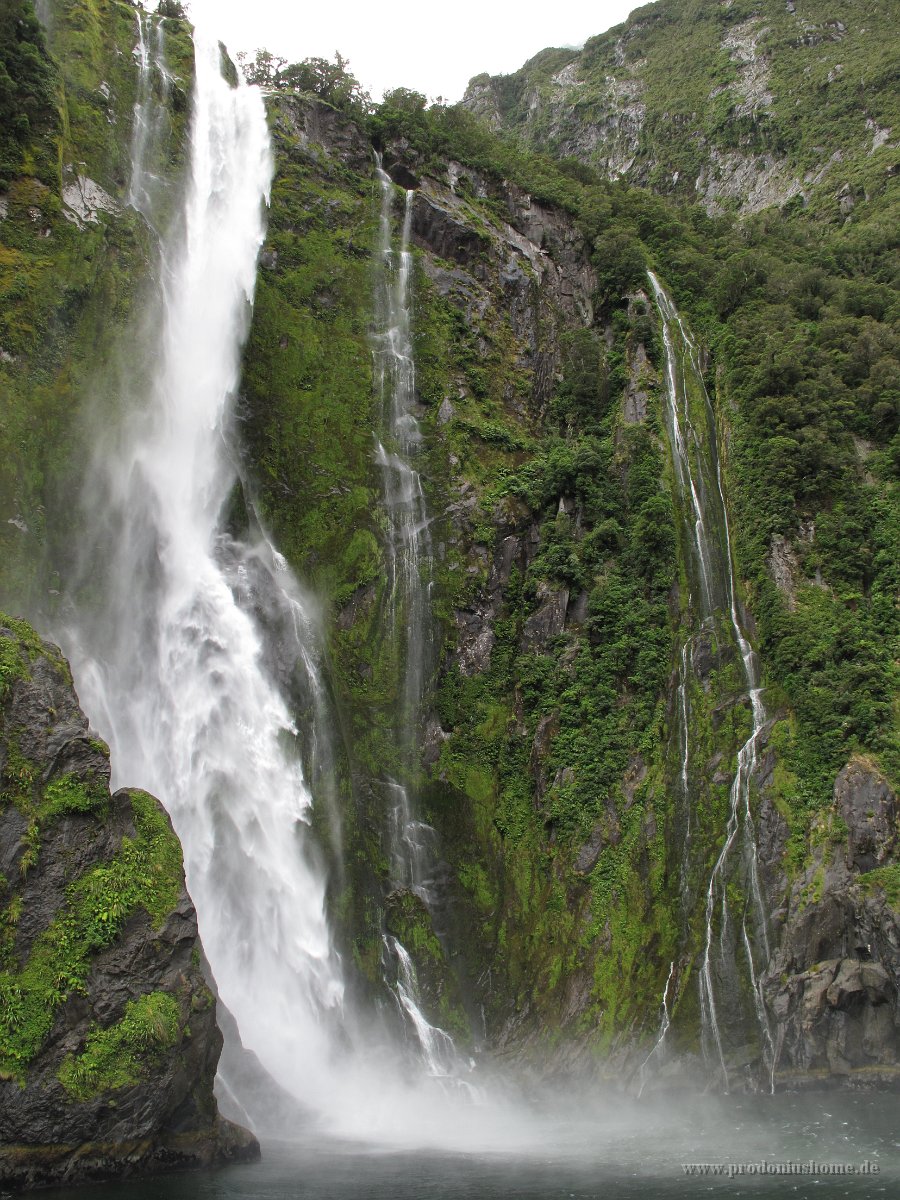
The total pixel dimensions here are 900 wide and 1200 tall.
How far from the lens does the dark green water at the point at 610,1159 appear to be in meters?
11.7

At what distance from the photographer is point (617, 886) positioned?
65.0 feet

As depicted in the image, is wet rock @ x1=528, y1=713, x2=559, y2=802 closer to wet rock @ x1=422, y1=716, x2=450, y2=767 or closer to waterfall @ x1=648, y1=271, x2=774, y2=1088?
wet rock @ x1=422, y1=716, x2=450, y2=767

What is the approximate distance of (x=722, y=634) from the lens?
22.7m

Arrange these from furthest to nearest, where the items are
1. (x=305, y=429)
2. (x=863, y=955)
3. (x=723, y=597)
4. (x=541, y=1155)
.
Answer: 1. (x=305, y=429)
2. (x=723, y=597)
3. (x=863, y=955)
4. (x=541, y=1155)

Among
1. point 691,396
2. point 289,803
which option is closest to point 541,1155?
point 289,803

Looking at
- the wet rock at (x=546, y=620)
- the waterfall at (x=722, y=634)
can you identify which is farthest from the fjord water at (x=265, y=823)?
the wet rock at (x=546, y=620)

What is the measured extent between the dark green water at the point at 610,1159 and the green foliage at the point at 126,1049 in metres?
1.31

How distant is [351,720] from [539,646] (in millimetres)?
5935

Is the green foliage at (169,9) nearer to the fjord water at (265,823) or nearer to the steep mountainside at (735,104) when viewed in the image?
the fjord water at (265,823)

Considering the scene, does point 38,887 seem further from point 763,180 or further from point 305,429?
point 763,180

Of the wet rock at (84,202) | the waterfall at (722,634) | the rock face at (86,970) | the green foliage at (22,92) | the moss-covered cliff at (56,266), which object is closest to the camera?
Answer: the rock face at (86,970)

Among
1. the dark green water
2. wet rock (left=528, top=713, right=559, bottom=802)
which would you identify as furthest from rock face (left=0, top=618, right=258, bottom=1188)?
wet rock (left=528, top=713, right=559, bottom=802)

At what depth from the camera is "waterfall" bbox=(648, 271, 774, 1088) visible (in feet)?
58.6

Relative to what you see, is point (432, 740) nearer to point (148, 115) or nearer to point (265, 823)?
point (265, 823)
